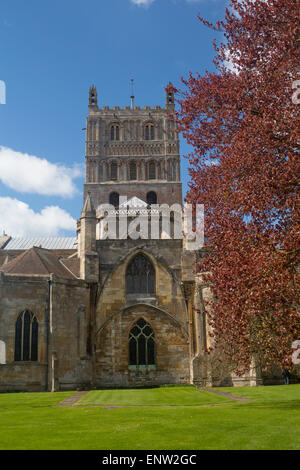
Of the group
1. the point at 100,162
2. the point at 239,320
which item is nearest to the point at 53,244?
the point at 100,162

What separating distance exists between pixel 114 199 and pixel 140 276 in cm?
2906

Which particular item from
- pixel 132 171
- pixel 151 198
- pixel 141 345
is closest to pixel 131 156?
pixel 132 171

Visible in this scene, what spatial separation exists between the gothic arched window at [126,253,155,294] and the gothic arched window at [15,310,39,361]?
23.2 feet

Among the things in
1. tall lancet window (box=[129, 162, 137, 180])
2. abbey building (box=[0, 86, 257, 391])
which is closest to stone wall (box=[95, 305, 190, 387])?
abbey building (box=[0, 86, 257, 391])

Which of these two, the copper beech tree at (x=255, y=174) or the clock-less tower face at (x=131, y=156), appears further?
the clock-less tower face at (x=131, y=156)

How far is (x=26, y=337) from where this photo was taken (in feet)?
97.4

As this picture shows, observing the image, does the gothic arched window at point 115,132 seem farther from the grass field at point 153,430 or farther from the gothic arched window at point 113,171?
the grass field at point 153,430

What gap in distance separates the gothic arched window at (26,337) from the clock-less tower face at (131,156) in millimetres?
31993

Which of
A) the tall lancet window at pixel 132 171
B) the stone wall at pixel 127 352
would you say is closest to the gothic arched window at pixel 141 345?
the stone wall at pixel 127 352

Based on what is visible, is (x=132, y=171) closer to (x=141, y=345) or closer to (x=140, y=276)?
(x=140, y=276)

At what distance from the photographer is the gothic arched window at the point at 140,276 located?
3388 centimetres

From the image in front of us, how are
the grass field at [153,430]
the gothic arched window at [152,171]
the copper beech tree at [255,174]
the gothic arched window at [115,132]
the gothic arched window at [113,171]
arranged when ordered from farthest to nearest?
1. the gothic arched window at [115,132]
2. the gothic arched window at [152,171]
3. the gothic arched window at [113,171]
4. the copper beech tree at [255,174]
5. the grass field at [153,430]
